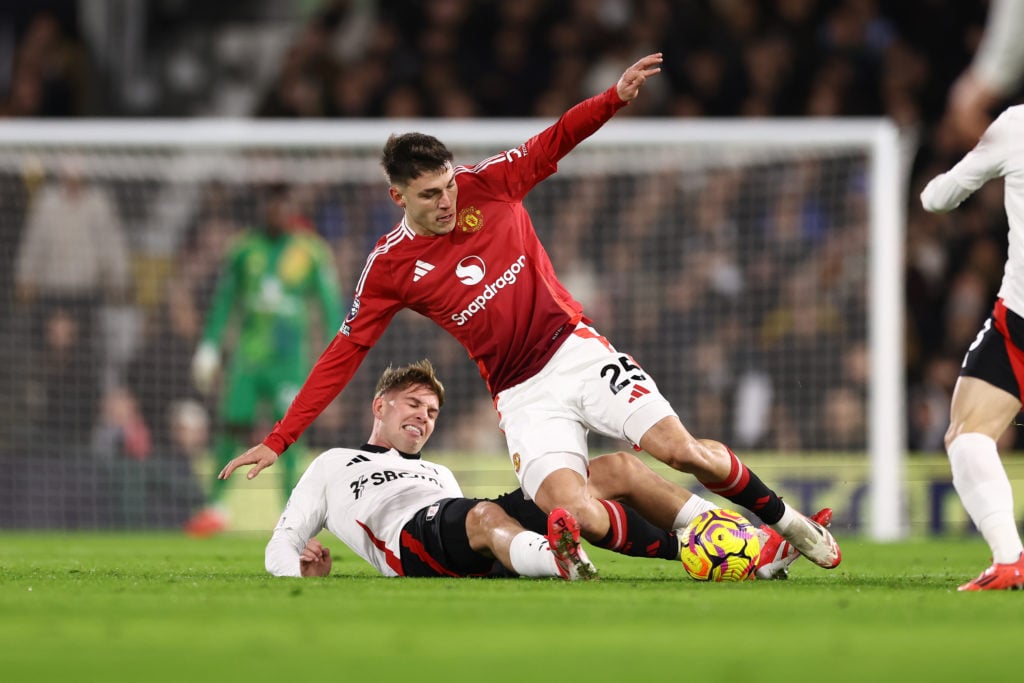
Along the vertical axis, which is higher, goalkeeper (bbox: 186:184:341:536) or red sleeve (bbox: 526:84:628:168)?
red sleeve (bbox: 526:84:628:168)

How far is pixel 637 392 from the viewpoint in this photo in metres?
6.42

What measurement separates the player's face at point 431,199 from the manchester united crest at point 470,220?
0.08m

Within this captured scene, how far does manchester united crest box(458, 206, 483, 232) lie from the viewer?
678 cm

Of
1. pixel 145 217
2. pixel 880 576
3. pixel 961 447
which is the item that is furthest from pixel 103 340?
pixel 961 447

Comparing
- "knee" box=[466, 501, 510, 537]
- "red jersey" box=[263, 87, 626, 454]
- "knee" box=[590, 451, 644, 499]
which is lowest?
"knee" box=[466, 501, 510, 537]

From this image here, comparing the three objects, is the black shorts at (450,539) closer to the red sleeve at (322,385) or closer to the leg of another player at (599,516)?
the leg of another player at (599,516)

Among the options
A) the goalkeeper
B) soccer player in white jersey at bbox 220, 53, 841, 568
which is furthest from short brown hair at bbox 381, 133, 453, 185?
the goalkeeper

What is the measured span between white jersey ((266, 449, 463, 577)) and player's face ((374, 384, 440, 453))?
0.45 ft

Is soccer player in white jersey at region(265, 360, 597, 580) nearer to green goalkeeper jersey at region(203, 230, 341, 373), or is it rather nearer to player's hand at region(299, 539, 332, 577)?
player's hand at region(299, 539, 332, 577)

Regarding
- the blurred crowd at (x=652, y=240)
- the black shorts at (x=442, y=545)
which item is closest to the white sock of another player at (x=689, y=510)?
the black shorts at (x=442, y=545)

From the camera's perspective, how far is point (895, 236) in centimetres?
1148

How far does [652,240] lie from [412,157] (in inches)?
288

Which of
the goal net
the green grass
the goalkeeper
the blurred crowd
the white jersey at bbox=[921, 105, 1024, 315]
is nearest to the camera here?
the green grass

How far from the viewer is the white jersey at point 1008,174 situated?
5.72 metres
